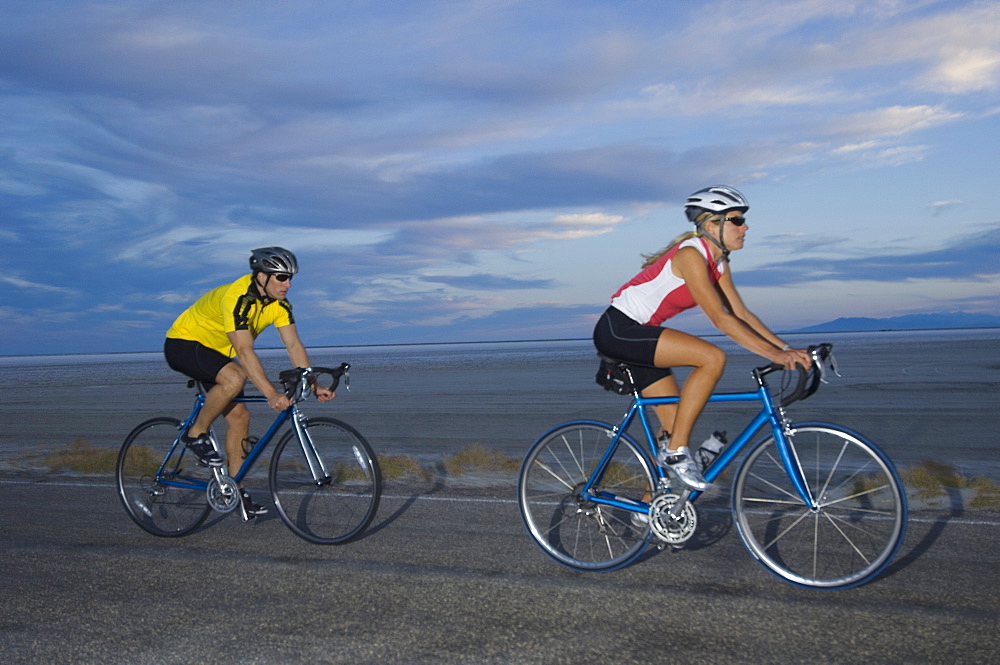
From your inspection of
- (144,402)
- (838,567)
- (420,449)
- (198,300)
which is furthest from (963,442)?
(144,402)

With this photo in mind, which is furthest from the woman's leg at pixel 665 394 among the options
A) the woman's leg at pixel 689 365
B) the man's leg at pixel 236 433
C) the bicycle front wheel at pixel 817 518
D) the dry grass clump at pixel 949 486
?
the dry grass clump at pixel 949 486

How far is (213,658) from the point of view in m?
3.38

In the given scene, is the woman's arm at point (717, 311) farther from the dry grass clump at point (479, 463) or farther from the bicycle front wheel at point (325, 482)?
the dry grass clump at point (479, 463)

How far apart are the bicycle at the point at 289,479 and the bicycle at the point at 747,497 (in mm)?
1193

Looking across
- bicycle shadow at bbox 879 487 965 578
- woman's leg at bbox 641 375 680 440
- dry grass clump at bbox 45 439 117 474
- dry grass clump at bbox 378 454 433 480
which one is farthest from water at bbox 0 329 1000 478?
woman's leg at bbox 641 375 680 440

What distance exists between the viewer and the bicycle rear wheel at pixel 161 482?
19.2 feet

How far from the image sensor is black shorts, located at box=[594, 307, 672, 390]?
447 centimetres

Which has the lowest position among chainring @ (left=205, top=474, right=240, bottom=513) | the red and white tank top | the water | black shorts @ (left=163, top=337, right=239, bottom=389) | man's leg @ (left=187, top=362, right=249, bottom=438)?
the water

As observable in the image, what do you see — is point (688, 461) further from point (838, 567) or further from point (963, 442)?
point (963, 442)

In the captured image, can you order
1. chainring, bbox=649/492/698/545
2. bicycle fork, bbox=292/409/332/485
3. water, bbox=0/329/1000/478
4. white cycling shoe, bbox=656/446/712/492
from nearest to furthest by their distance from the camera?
white cycling shoe, bbox=656/446/712/492
chainring, bbox=649/492/698/545
bicycle fork, bbox=292/409/332/485
water, bbox=0/329/1000/478

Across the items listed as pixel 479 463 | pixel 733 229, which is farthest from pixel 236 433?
pixel 479 463

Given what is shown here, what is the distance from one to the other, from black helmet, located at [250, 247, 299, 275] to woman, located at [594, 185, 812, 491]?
2164mm

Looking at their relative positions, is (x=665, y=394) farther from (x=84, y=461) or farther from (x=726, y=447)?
(x=84, y=461)

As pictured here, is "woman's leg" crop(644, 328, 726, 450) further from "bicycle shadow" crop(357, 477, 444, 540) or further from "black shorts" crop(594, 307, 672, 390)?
"bicycle shadow" crop(357, 477, 444, 540)
